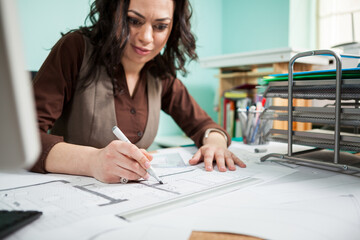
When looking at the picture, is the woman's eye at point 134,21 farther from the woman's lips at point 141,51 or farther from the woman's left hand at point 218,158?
the woman's left hand at point 218,158

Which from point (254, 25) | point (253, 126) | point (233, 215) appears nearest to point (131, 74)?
point (253, 126)

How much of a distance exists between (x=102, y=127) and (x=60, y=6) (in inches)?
47.8

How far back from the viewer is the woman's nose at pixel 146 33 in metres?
0.89

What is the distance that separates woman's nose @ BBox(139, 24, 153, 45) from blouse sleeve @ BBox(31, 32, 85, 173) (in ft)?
0.62

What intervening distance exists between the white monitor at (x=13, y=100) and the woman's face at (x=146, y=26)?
723 millimetres

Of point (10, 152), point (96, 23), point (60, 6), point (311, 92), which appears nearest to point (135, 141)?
point (96, 23)

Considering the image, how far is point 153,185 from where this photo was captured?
555 mm

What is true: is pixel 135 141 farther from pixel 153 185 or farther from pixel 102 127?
pixel 153 185

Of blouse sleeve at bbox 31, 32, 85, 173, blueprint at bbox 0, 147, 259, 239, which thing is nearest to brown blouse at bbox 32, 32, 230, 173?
blouse sleeve at bbox 31, 32, 85, 173

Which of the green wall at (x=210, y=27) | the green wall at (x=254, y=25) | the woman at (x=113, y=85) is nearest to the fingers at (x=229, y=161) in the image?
the woman at (x=113, y=85)

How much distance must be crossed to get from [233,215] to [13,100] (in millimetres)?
323

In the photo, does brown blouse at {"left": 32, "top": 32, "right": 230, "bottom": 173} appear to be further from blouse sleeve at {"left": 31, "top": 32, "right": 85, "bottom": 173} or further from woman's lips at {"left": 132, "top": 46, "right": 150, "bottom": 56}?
woman's lips at {"left": 132, "top": 46, "right": 150, "bottom": 56}

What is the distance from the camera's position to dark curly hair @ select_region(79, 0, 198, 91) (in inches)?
34.4

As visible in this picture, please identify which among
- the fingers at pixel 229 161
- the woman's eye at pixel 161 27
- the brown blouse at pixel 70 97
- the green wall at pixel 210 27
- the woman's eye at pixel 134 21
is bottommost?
the fingers at pixel 229 161
